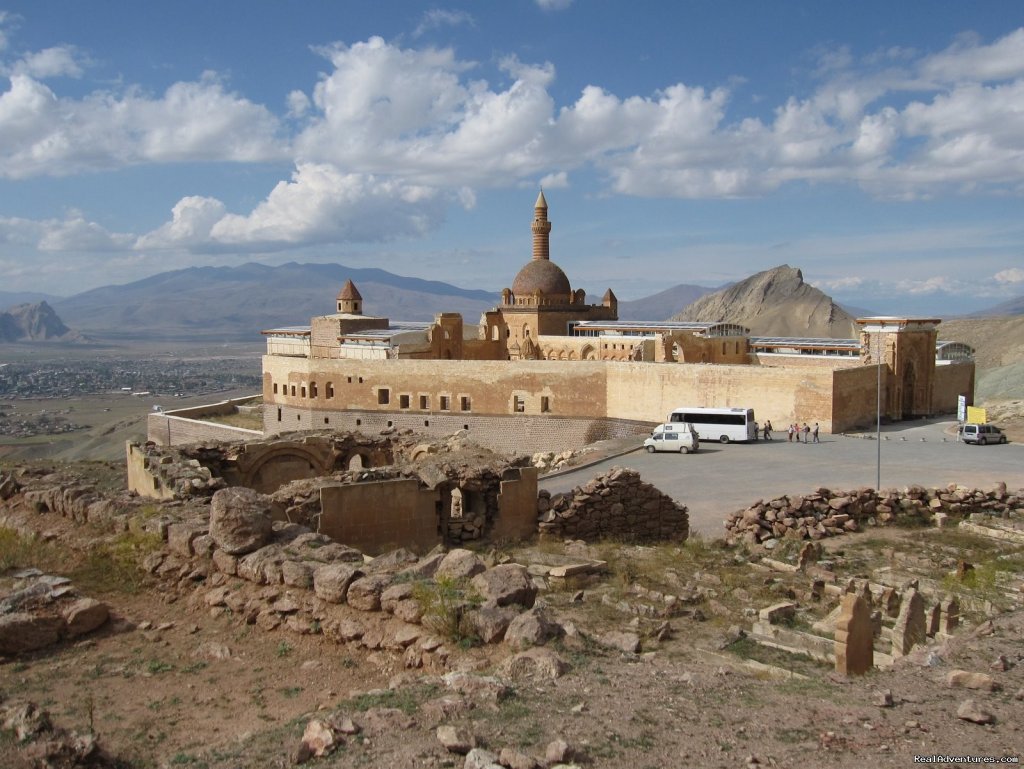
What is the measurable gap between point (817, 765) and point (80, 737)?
3.66 metres

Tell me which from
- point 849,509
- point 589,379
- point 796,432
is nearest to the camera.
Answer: point 849,509

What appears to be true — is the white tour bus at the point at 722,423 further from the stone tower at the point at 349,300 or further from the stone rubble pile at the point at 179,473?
the stone tower at the point at 349,300

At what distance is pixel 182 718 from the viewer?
18.0ft

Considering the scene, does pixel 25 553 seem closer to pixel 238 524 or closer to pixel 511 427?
pixel 238 524

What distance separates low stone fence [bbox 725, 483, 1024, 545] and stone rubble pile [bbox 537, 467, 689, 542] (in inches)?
38.0

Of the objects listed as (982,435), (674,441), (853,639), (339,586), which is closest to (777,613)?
(853,639)

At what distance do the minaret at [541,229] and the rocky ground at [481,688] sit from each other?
42.8 meters

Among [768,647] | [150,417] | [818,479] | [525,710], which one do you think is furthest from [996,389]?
[525,710]

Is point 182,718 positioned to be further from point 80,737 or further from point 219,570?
point 219,570

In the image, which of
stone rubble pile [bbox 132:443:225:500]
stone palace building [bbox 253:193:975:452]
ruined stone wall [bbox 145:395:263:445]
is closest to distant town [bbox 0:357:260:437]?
ruined stone wall [bbox 145:395:263:445]

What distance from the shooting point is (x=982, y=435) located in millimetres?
22250

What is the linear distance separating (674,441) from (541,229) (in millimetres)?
30755

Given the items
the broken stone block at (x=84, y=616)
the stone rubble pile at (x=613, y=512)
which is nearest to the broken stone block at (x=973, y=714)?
the broken stone block at (x=84, y=616)

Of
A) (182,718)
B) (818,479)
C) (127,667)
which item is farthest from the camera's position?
(818,479)
